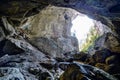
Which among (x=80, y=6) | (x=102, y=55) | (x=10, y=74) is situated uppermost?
(x=80, y=6)

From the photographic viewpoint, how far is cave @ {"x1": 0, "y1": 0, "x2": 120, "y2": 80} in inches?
601

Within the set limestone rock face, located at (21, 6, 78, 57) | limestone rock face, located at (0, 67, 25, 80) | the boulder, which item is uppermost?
limestone rock face, located at (21, 6, 78, 57)

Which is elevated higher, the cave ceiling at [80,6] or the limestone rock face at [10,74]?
the cave ceiling at [80,6]

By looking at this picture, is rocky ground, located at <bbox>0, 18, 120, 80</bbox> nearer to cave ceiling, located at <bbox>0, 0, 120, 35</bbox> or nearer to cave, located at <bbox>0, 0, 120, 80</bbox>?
cave, located at <bbox>0, 0, 120, 80</bbox>

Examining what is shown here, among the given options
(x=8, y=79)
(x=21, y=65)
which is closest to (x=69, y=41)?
(x=21, y=65)

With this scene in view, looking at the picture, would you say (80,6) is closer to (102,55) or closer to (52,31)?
(102,55)

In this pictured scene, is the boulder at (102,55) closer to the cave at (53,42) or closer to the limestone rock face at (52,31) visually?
the cave at (53,42)

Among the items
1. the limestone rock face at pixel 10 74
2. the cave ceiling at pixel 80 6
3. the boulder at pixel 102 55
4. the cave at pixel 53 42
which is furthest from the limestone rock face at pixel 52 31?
the limestone rock face at pixel 10 74

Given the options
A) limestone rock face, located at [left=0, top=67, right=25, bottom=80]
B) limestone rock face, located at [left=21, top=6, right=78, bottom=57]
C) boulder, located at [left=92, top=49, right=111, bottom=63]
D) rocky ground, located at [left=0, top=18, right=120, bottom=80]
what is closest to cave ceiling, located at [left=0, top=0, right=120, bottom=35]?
boulder, located at [left=92, top=49, right=111, bottom=63]

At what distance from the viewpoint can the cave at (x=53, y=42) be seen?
15258mm

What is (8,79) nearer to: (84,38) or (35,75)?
(35,75)

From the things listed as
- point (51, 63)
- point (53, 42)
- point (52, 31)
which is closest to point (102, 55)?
point (51, 63)

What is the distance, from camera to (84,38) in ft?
135

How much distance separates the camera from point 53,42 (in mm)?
29125
